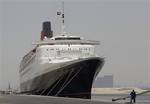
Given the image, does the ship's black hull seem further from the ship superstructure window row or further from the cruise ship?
the ship superstructure window row

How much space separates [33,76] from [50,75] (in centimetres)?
731

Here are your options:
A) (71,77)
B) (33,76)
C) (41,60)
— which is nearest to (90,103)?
(71,77)

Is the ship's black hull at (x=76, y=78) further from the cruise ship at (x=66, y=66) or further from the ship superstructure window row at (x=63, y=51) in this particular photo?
the ship superstructure window row at (x=63, y=51)

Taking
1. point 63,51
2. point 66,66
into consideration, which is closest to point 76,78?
point 66,66

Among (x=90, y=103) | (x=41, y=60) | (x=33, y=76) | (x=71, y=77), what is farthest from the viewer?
(x=33, y=76)

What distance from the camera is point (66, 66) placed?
2068 inches

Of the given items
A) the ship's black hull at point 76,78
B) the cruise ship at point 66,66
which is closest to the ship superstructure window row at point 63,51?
the cruise ship at point 66,66

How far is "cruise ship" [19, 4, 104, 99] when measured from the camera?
52469 millimetres

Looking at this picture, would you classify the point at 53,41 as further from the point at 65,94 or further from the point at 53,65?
the point at 65,94

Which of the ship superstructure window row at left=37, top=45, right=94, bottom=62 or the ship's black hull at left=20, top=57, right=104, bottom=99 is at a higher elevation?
the ship superstructure window row at left=37, top=45, right=94, bottom=62

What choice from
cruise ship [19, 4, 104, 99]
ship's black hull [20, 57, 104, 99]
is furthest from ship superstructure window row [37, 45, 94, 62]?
ship's black hull [20, 57, 104, 99]

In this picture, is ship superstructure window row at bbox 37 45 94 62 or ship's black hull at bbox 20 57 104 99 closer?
ship's black hull at bbox 20 57 104 99

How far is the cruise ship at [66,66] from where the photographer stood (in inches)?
2066

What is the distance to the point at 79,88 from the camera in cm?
5291
